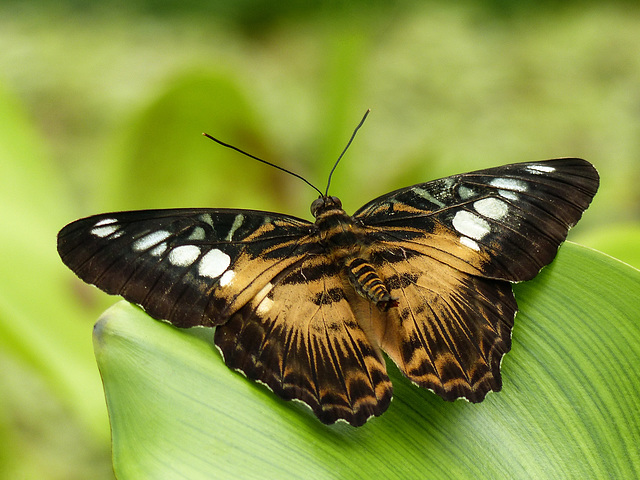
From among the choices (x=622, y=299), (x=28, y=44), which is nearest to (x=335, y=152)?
(x=622, y=299)

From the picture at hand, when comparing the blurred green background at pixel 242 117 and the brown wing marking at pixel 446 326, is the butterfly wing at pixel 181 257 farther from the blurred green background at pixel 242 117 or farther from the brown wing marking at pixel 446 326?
the blurred green background at pixel 242 117

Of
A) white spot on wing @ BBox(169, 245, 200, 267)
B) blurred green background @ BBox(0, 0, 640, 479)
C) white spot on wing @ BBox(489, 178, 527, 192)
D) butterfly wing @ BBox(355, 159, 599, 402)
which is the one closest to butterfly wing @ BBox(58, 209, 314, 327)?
white spot on wing @ BBox(169, 245, 200, 267)

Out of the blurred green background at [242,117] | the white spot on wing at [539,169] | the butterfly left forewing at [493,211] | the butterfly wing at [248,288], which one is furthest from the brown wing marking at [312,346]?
the blurred green background at [242,117]

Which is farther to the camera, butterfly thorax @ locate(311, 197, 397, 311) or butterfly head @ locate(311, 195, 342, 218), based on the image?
butterfly head @ locate(311, 195, 342, 218)

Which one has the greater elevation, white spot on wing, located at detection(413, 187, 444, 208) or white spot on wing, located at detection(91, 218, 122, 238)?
white spot on wing, located at detection(413, 187, 444, 208)

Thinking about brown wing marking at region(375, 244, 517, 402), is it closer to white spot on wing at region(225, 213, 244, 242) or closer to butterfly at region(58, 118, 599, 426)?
butterfly at region(58, 118, 599, 426)

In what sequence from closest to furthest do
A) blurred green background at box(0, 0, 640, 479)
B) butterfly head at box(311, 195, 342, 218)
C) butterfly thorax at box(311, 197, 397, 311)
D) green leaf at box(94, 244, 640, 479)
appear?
1. green leaf at box(94, 244, 640, 479)
2. butterfly thorax at box(311, 197, 397, 311)
3. butterfly head at box(311, 195, 342, 218)
4. blurred green background at box(0, 0, 640, 479)

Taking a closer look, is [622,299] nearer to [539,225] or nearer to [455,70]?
[539,225]

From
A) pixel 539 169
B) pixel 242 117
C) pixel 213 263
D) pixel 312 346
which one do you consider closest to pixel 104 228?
pixel 213 263
